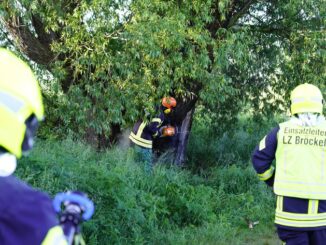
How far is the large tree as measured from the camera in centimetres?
663

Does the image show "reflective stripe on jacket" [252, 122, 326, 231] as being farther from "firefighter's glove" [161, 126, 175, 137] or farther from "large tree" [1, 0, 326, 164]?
"firefighter's glove" [161, 126, 175, 137]

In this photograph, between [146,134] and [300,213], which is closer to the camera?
[300,213]

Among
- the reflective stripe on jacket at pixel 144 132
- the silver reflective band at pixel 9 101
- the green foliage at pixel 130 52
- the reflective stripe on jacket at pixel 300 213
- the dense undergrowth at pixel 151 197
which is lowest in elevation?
the dense undergrowth at pixel 151 197

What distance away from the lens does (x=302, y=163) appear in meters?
3.92

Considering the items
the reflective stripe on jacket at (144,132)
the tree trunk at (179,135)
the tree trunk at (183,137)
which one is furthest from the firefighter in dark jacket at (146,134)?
the tree trunk at (183,137)

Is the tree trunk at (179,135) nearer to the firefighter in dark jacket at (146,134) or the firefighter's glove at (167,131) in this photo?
the firefighter's glove at (167,131)

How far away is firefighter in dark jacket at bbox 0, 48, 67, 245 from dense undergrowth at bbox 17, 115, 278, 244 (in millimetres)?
3649

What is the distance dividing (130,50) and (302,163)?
331 centimetres

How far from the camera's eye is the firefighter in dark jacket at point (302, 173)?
12.9 feet

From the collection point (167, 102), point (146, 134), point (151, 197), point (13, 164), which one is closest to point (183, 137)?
point (146, 134)

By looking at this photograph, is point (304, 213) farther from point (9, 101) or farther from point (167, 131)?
point (167, 131)

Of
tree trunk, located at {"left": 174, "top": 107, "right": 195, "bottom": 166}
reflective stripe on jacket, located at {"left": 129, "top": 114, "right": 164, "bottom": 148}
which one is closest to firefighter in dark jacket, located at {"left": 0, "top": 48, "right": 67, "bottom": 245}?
reflective stripe on jacket, located at {"left": 129, "top": 114, "right": 164, "bottom": 148}

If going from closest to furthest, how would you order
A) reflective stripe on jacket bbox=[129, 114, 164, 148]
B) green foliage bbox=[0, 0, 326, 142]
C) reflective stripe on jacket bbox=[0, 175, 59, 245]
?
reflective stripe on jacket bbox=[0, 175, 59, 245], green foliage bbox=[0, 0, 326, 142], reflective stripe on jacket bbox=[129, 114, 164, 148]

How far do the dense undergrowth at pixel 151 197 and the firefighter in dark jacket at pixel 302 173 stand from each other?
1947mm
